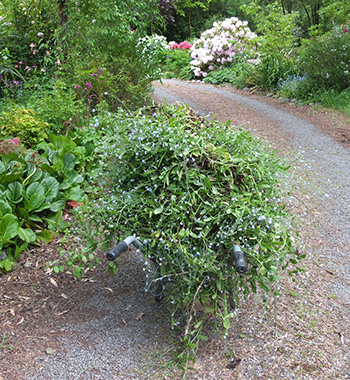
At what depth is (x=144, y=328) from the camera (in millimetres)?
2242

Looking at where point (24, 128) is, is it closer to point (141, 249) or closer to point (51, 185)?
point (51, 185)

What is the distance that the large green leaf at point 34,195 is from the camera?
2.92 metres

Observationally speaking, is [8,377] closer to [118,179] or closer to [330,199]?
[118,179]

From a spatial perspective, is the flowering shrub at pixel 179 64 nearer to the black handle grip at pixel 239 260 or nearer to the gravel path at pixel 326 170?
the gravel path at pixel 326 170

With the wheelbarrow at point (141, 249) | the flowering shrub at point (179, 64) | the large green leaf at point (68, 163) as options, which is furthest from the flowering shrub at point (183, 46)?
the wheelbarrow at point (141, 249)

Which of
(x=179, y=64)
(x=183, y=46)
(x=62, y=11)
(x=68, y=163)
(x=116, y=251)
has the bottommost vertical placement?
(x=68, y=163)

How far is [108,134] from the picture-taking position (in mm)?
2348

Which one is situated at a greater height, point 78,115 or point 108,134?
point 108,134

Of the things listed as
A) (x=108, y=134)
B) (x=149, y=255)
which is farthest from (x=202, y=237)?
(x=108, y=134)

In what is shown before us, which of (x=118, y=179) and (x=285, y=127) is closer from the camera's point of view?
(x=118, y=179)

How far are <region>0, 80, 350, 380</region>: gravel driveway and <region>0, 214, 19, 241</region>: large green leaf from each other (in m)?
0.29

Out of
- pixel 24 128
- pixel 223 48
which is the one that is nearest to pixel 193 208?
pixel 24 128

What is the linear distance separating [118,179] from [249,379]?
4.29 feet

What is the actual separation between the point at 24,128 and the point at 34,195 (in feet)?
3.74
